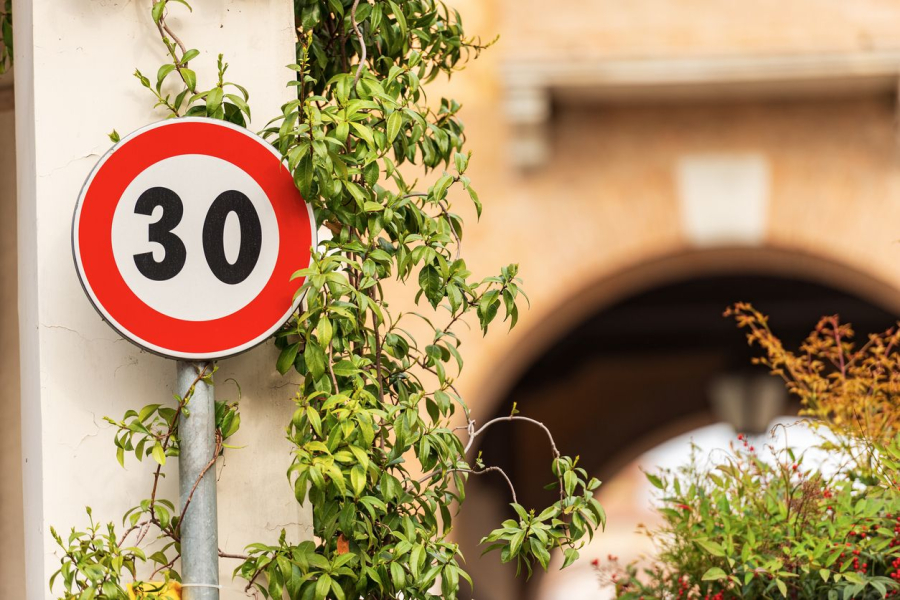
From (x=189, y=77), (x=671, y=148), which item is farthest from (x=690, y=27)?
(x=189, y=77)

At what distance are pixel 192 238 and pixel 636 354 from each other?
8885 mm

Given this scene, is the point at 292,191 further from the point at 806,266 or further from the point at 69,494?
the point at 806,266

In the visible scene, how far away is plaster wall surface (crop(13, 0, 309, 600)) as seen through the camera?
2162mm

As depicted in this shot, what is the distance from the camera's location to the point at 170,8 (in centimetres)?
229

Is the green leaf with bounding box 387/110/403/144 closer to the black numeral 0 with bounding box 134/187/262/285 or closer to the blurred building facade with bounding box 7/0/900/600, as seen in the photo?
the black numeral 0 with bounding box 134/187/262/285

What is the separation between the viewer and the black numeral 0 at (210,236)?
208 centimetres

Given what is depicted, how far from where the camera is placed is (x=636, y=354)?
35.2ft

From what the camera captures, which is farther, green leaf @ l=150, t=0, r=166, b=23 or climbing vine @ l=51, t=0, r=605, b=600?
green leaf @ l=150, t=0, r=166, b=23

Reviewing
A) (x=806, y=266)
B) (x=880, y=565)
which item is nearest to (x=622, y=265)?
(x=806, y=266)

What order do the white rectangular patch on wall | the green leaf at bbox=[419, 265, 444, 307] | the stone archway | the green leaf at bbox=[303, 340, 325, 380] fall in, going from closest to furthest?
the green leaf at bbox=[303, 340, 325, 380] → the green leaf at bbox=[419, 265, 444, 307] → the white rectangular patch on wall → the stone archway

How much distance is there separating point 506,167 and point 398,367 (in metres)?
3.50

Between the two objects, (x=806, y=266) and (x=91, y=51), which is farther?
(x=806, y=266)

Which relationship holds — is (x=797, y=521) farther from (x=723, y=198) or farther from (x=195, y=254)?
(x=723, y=198)

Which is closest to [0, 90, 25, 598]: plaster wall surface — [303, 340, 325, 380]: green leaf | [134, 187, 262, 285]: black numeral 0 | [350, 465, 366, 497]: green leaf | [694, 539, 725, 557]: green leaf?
[134, 187, 262, 285]: black numeral 0
